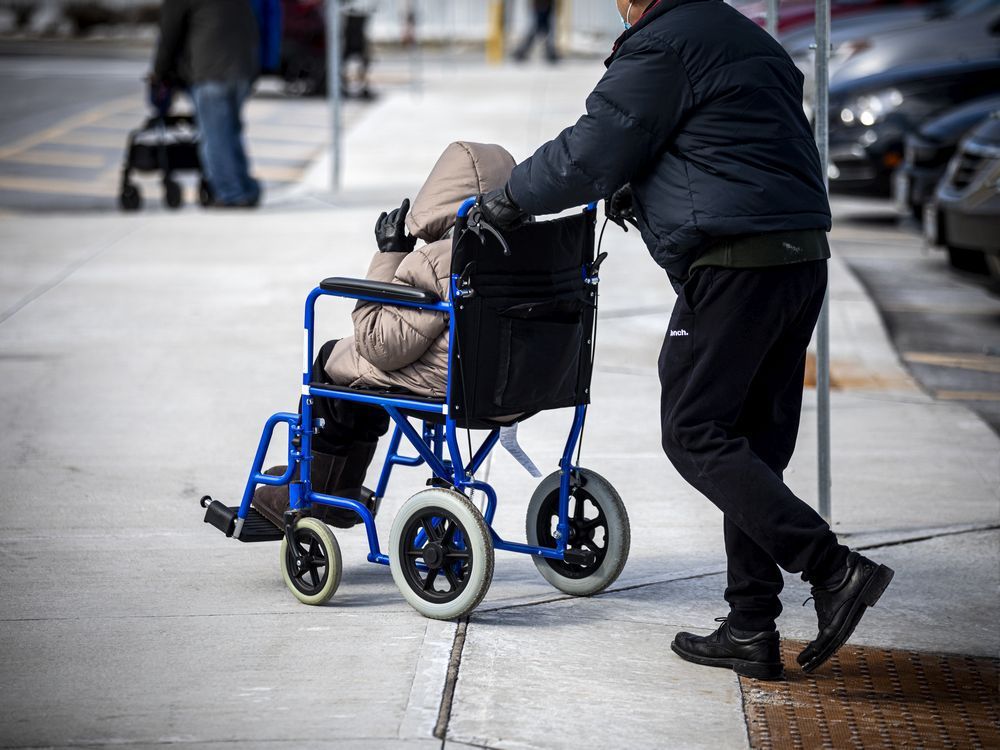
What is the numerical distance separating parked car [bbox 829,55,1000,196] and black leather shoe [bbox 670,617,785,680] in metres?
8.95

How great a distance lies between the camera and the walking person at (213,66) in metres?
12.2

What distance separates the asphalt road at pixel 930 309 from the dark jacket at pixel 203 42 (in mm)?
4919

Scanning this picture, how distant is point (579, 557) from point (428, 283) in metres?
0.95

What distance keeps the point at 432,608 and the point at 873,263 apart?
8.08 meters

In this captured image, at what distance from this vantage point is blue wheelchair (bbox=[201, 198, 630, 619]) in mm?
4359

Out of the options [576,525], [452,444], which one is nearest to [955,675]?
[576,525]

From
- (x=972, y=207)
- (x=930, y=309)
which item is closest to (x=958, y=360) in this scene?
(x=972, y=207)

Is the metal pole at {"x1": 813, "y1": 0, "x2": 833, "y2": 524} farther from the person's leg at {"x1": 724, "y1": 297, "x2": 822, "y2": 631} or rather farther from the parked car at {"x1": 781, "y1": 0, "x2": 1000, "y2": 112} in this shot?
the parked car at {"x1": 781, "y1": 0, "x2": 1000, "y2": 112}

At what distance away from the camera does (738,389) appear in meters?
4.04

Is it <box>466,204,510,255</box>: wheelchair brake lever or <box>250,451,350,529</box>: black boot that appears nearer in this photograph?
<box>466,204,510,255</box>: wheelchair brake lever

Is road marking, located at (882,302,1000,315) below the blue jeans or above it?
below

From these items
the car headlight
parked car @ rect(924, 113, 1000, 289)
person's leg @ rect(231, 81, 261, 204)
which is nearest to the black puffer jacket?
parked car @ rect(924, 113, 1000, 289)

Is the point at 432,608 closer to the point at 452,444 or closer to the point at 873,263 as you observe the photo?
the point at 452,444

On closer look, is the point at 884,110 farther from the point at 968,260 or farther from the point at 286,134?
the point at 286,134
